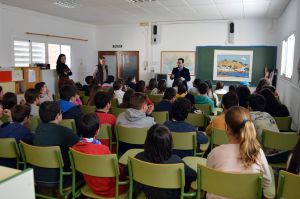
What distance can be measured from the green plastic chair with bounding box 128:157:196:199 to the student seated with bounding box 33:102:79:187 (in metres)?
0.85

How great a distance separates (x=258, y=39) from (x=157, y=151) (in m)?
7.76

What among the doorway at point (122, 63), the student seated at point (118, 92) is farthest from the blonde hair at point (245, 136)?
the doorway at point (122, 63)

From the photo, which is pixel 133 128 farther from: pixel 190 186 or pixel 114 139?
pixel 190 186

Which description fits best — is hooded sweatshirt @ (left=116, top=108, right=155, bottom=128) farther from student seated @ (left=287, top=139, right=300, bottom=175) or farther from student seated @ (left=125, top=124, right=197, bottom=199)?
student seated @ (left=287, top=139, right=300, bottom=175)

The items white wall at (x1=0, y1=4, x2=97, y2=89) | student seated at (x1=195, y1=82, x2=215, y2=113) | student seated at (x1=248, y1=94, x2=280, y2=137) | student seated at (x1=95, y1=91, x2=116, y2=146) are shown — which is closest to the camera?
student seated at (x1=248, y1=94, x2=280, y2=137)

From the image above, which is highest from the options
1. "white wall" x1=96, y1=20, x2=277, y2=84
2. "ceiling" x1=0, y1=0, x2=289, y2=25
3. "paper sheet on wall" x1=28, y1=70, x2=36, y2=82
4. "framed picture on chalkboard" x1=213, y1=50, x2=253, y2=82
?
"ceiling" x1=0, y1=0, x2=289, y2=25

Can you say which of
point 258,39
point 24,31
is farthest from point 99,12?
point 258,39

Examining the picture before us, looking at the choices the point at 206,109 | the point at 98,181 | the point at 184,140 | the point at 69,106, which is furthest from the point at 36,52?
the point at 98,181

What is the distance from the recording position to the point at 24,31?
768 centimetres

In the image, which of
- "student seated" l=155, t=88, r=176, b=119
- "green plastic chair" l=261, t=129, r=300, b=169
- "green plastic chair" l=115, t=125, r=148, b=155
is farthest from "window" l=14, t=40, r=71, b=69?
"green plastic chair" l=261, t=129, r=300, b=169

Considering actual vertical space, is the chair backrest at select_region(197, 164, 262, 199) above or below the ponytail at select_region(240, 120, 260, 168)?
below

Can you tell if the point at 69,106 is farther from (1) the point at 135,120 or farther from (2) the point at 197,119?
(2) the point at 197,119

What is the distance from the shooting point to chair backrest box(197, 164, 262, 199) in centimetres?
174

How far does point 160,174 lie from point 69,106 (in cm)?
244
